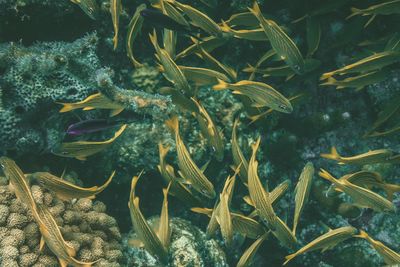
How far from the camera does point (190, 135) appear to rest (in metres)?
4.96

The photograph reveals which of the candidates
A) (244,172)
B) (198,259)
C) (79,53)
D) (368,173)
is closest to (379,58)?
(368,173)

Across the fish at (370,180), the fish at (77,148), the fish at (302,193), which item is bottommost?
the fish at (370,180)

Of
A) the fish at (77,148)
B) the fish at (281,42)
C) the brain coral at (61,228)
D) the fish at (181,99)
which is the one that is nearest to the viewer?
the brain coral at (61,228)

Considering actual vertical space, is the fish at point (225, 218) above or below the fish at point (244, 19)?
below

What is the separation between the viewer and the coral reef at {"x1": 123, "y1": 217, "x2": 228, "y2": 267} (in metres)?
4.15

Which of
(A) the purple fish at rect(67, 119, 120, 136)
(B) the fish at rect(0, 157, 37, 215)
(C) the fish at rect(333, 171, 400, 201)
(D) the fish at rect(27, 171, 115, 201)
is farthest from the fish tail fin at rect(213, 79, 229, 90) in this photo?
(B) the fish at rect(0, 157, 37, 215)

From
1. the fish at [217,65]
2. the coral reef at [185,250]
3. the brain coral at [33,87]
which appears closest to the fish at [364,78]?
the fish at [217,65]

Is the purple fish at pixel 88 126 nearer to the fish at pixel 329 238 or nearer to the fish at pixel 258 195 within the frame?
the fish at pixel 258 195

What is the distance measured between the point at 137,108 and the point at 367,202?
9.96 ft

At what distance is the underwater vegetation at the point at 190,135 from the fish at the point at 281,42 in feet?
0.05

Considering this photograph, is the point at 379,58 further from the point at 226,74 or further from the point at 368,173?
the point at 226,74

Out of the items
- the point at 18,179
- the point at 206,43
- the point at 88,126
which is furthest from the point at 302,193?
the point at 18,179

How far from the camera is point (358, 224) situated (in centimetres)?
536

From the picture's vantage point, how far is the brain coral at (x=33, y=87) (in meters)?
4.01
